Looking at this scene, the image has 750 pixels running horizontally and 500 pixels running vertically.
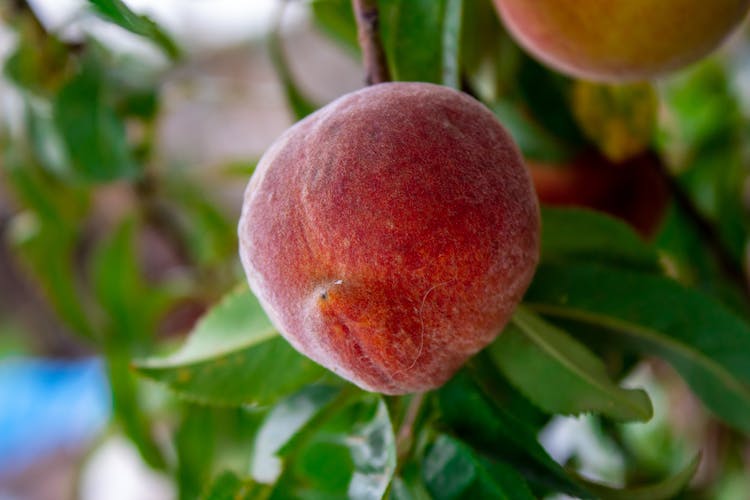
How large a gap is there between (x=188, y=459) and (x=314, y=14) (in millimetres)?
421

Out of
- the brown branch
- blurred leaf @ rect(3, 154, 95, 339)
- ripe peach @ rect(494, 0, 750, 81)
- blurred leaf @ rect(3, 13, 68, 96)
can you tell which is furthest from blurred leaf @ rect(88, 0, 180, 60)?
blurred leaf @ rect(3, 154, 95, 339)

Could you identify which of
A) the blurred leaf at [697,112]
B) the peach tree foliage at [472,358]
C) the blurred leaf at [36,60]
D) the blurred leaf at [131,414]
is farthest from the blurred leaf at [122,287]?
the blurred leaf at [697,112]

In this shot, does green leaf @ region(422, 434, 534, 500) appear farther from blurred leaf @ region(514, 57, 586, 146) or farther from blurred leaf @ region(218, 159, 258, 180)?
blurred leaf @ region(218, 159, 258, 180)

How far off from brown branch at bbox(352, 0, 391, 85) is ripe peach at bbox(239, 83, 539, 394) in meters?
0.07

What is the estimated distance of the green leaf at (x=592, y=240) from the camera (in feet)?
1.68

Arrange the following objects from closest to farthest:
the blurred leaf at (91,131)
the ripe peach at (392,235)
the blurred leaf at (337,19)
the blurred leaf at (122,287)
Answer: the ripe peach at (392,235), the blurred leaf at (337,19), the blurred leaf at (91,131), the blurred leaf at (122,287)

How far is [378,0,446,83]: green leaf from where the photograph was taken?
0.46 m

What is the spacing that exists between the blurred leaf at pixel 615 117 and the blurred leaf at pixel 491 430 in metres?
0.29

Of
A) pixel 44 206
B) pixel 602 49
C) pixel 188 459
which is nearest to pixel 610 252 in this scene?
pixel 602 49

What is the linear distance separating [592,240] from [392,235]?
23 cm

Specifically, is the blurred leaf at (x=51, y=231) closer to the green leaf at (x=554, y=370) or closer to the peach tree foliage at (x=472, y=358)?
the peach tree foliage at (x=472, y=358)

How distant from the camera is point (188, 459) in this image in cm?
72

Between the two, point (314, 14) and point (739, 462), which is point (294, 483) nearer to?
point (314, 14)

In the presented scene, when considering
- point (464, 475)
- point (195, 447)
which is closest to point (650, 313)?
point (464, 475)
